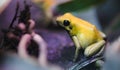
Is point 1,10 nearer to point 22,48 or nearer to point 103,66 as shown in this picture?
point 22,48

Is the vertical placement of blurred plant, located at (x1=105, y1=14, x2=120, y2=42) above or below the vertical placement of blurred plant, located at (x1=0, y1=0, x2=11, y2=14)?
below

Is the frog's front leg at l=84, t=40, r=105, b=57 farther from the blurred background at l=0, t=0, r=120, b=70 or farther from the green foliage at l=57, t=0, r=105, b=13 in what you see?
the green foliage at l=57, t=0, r=105, b=13

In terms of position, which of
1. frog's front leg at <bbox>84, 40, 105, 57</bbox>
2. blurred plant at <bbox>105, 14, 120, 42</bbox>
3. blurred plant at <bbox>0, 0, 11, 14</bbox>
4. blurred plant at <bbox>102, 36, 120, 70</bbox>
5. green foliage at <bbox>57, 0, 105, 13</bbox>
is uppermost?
blurred plant at <bbox>0, 0, 11, 14</bbox>

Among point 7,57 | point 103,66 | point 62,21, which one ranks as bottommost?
point 103,66

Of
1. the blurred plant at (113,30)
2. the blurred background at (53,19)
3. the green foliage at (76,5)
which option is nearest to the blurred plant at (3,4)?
the blurred background at (53,19)

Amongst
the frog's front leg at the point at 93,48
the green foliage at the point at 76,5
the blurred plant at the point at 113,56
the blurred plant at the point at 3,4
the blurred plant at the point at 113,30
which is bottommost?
the blurred plant at the point at 113,56

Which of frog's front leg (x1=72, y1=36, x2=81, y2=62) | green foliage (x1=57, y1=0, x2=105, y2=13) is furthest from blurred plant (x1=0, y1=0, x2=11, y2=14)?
frog's front leg (x1=72, y1=36, x2=81, y2=62)

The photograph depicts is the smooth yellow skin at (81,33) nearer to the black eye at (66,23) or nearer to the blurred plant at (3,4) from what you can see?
the black eye at (66,23)

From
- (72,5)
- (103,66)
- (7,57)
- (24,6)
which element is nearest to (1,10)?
(24,6)
